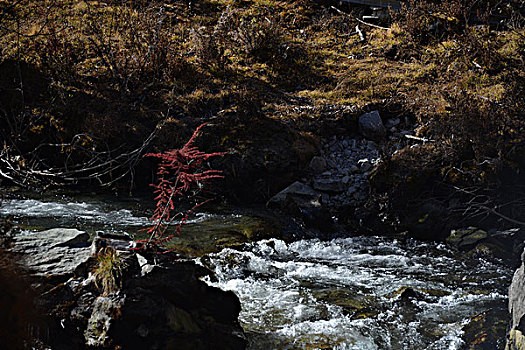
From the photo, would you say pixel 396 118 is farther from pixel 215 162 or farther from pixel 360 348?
pixel 360 348

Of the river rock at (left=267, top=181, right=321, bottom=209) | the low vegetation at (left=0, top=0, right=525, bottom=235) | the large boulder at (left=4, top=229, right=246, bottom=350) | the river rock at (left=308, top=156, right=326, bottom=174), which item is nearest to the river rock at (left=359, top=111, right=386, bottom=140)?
the low vegetation at (left=0, top=0, right=525, bottom=235)

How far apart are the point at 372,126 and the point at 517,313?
5197 millimetres

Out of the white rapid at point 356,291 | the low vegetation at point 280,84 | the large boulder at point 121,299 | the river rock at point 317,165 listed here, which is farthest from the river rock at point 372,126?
the large boulder at point 121,299

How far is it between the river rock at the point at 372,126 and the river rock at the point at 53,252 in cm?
605

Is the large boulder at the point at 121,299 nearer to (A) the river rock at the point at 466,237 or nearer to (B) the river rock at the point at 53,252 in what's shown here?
(B) the river rock at the point at 53,252

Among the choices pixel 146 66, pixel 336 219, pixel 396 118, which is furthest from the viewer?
pixel 146 66

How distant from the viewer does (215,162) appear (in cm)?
784

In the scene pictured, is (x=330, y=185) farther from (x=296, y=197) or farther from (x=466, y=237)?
(x=466, y=237)

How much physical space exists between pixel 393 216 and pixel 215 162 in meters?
3.26

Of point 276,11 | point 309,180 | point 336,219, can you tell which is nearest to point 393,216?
point 336,219

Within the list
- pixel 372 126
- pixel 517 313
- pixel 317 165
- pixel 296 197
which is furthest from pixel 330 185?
pixel 517 313

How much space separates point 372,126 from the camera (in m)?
8.27

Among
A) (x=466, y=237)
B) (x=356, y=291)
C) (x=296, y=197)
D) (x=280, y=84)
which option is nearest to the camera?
(x=356, y=291)

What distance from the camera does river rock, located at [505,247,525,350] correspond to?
3.25 m
